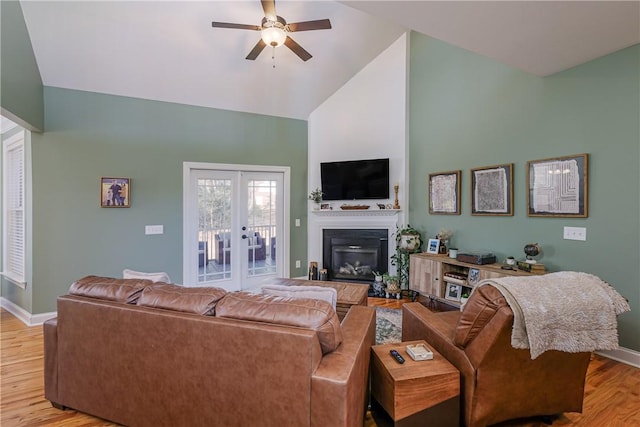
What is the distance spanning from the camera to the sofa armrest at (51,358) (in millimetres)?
2002

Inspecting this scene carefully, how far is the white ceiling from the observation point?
221cm

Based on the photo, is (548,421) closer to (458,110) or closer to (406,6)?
(406,6)

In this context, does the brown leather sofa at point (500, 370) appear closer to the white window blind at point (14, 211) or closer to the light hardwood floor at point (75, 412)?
the light hardwood floor at point (75, 412)

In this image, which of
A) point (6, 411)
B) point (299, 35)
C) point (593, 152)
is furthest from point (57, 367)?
point (593, 152)

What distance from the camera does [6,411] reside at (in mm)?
2107

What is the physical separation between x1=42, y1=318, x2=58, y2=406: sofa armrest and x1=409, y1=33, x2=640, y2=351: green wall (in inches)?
169

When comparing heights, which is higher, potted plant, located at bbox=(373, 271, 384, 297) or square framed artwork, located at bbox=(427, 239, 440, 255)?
square framed artwork, located at bbox=(427, 239, 440, 255)

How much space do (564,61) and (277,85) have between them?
3.57 metres

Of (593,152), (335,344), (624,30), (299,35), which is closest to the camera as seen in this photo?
(335,344)

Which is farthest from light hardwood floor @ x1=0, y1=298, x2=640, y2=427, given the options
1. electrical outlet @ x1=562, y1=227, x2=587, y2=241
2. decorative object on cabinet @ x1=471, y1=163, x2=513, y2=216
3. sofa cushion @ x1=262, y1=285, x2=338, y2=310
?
decorative object on cabinet @ x1=471, y1=163, x2=513, y2=216

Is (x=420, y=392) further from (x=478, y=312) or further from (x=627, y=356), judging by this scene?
(x=627, y=356)

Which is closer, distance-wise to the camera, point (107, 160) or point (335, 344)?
point (335, 344)

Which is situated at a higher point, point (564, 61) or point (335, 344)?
point (564, 61)

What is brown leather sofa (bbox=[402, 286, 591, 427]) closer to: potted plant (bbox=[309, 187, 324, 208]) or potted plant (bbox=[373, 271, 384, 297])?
Result: potted plant (bbox=[373, 271, 384, 297])
